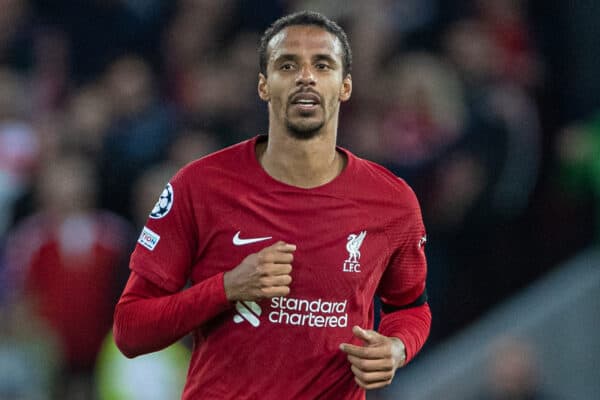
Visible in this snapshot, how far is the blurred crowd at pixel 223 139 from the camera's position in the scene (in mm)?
7684

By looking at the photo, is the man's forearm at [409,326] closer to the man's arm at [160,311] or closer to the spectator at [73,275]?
the man's arm at [160,311]

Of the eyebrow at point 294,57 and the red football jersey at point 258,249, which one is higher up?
the eyebrow at point 294,57

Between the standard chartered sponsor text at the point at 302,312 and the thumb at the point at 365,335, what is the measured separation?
0.58 feet

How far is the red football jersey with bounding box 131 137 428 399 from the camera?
4156mm

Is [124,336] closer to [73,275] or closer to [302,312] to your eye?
[302,312]

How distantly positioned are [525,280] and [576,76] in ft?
5.52

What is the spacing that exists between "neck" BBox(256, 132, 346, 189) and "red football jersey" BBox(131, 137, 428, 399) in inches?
1.3

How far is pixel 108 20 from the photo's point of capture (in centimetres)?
965

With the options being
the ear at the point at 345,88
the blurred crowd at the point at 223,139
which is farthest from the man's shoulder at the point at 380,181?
the blurred crowd at the point at 223,139

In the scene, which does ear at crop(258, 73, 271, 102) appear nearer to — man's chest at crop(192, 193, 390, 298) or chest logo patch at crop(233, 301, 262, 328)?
man's chest at crop(192, 193, 390, 298)

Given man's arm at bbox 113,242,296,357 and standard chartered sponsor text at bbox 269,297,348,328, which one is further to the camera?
standard chartered sponsor text at bbox 269,297,348,328

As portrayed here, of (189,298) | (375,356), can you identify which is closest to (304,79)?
(189,298)

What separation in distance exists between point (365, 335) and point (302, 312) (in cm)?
27

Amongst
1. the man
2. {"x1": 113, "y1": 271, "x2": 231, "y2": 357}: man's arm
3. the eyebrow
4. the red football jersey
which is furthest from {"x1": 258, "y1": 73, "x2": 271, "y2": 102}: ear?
{"x1": 113, "y1": 271, "x2": 231, "y2": 357}: man's arm
